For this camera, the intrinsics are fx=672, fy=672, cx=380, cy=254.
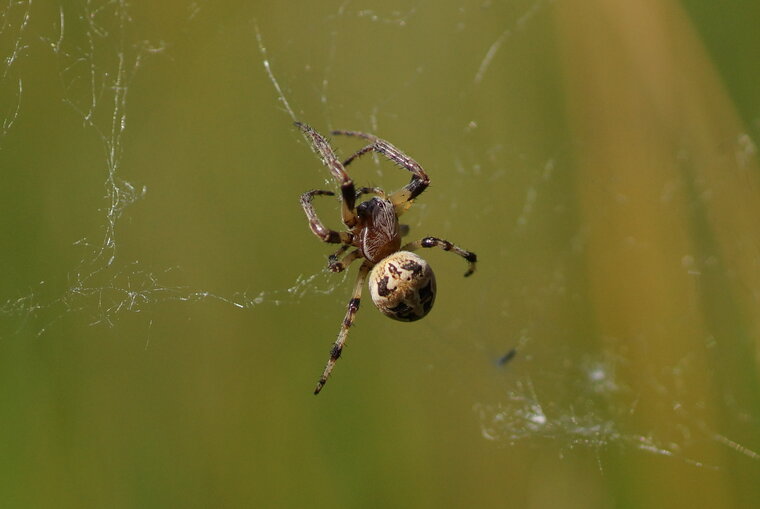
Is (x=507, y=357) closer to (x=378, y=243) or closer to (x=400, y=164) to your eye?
(x=378, y=243)

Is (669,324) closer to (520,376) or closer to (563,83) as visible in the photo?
(520,376)

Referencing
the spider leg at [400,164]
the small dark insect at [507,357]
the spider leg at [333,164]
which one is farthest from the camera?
the small dark insect at [507,357]

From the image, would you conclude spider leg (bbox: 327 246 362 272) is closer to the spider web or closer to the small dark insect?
the spider web

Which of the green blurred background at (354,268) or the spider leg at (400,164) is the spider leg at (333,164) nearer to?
the spider leg at (400,164)

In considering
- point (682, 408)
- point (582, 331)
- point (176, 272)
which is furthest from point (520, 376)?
point (176, 272)

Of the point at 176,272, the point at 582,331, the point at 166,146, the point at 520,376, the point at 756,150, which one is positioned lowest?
the point at 520,376

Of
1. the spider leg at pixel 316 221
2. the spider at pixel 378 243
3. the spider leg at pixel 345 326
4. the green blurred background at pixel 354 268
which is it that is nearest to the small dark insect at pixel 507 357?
the green blurred background at pixel 354 268

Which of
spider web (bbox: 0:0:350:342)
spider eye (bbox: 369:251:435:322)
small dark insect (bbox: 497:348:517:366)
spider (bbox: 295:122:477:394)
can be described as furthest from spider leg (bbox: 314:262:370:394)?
small dark insect (bbox: 497:348:517:366)

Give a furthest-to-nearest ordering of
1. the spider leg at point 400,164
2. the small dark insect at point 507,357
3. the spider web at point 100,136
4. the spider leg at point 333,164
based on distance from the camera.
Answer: the small dark insect at point 507,357 < the spider leg at point 400,164 < the spider leg at point 333,164 < the spider web at point 100,136
